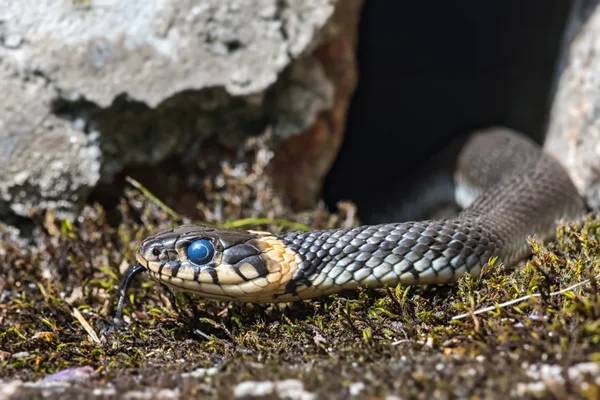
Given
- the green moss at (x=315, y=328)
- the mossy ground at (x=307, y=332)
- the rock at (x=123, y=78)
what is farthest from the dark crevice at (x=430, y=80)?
the green moss at (x=315, y=328)

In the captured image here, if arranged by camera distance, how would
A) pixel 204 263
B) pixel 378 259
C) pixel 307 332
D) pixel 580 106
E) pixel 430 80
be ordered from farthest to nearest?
1. pixel 430 80
2. pixel 580 106
3. pixel 378 259
4. pixel 204 263
5. pixel 307 332

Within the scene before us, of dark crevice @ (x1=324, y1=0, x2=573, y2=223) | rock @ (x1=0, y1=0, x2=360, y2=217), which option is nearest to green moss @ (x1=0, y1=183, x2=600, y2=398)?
rock @ (x1=0, y1=0, x2=360, y2=217)

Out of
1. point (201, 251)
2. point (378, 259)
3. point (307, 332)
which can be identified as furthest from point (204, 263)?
point (378, 259)

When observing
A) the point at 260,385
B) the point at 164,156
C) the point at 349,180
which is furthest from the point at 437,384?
the point at 349,180

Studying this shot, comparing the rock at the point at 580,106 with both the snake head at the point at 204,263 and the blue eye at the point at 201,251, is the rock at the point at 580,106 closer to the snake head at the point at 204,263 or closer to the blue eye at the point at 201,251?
the snake head at the point at 204,263

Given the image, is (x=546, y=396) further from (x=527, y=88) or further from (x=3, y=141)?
(x=527, y=88)

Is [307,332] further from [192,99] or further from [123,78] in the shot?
[123,78]
